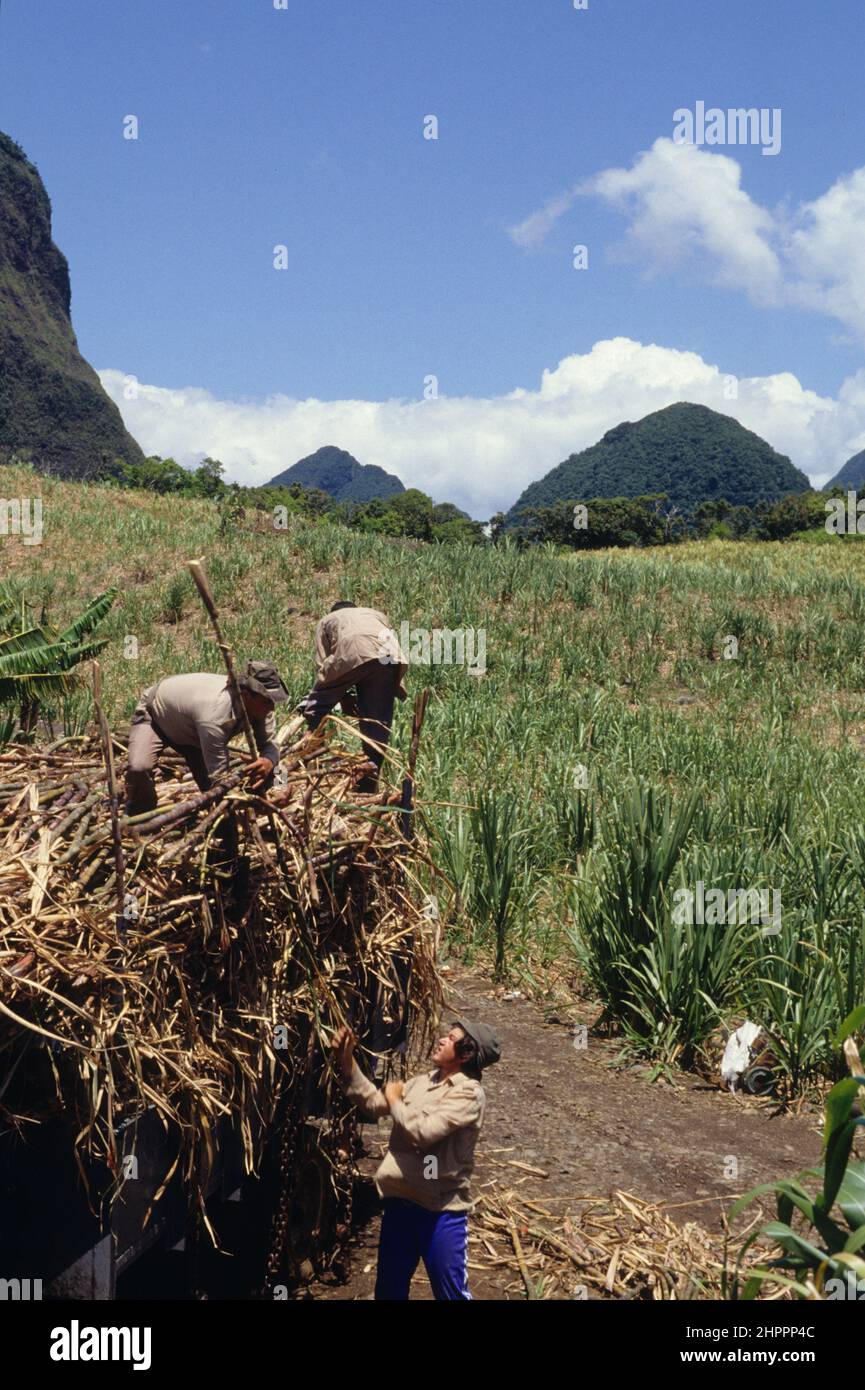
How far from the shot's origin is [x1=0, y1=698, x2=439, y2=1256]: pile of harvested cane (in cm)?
253

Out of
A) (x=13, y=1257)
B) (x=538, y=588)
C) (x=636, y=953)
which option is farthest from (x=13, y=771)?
(x=538, y=588)

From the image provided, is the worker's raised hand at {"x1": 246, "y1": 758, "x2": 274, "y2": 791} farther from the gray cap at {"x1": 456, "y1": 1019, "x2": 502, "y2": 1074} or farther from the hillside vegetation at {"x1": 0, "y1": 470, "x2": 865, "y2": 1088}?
the hillside vegetation at {"x1": 0, "y1": 470, "x2": 865, "y2": 1088}

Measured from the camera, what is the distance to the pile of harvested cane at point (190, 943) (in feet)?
8.31

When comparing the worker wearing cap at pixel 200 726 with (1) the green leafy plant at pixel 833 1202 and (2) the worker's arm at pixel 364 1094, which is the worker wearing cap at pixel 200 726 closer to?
(2) the worker's arm at pixel 364 1094

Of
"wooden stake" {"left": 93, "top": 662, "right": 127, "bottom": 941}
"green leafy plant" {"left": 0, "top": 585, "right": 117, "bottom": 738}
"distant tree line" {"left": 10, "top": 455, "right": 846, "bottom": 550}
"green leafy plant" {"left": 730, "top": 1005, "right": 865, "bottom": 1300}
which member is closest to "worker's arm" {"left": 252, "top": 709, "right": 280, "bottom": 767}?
"wooden stake" {"left": 93, "top": 662, "right": 127, "bottom": 941}

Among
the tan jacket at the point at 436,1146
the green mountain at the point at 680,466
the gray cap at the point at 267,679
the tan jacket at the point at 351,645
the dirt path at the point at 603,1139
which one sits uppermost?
the green mountain at the point at 680,466

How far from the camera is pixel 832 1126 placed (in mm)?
2074

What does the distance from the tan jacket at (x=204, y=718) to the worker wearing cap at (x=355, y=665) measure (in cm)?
95

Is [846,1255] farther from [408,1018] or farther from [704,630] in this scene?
[704,630]

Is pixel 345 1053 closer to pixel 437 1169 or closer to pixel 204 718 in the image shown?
pixel 437 1169

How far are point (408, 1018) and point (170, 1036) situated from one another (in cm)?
144

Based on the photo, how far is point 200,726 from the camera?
Result: 341 centimetres

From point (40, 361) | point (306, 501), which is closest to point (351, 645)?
point (306, 501)

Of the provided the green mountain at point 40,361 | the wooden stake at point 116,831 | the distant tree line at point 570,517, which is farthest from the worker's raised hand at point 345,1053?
the green mountain at point 40,361
